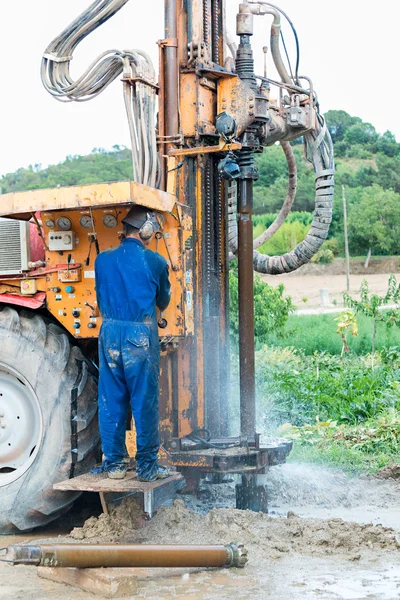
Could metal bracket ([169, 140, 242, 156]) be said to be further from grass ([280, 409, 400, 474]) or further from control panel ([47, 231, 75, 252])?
grass ([280, 409, 400, 474])

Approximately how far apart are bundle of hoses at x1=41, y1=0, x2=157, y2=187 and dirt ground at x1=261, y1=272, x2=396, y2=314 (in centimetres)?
2350

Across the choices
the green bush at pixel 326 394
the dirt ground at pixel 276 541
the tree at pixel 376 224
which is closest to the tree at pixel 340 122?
the tree at pixel 376 224

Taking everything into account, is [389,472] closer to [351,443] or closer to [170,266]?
[351,443]

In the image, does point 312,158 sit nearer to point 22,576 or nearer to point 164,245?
point 164,245

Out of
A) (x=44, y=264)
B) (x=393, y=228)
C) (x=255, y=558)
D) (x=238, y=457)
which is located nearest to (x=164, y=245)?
(x=44, y=264)

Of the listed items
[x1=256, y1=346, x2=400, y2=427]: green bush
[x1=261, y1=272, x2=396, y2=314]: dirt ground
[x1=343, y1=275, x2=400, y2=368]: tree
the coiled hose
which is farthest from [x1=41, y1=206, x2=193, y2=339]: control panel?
[x1=261, y1=272, x2=396, y2=314]: dirt ground

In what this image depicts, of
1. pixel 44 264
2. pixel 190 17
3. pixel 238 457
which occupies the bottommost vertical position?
pixel 238 457

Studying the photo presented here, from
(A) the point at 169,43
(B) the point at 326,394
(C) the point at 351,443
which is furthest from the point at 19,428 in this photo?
(B) the point at 326,394

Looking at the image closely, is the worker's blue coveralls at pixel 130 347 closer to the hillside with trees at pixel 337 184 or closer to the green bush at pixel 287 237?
the hillside with trees at pixel 337 184

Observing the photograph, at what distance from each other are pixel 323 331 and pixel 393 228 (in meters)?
25.8

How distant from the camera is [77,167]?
4991 cm

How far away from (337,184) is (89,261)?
141 feet

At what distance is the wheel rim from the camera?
20.6 feet

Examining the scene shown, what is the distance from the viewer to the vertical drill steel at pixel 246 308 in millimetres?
6406
